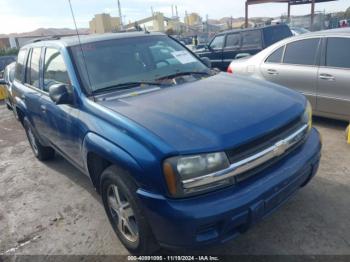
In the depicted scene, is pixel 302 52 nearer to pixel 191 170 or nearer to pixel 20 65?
pixel 191 170

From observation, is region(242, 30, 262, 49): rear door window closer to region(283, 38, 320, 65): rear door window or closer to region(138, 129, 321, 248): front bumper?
region(283, 38, 320, 65): rear door window

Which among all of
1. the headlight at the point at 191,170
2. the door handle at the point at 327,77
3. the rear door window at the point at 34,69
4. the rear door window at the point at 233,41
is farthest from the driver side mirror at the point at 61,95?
the rear door window at the point at 233,41

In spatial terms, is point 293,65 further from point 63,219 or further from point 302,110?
point 63,219

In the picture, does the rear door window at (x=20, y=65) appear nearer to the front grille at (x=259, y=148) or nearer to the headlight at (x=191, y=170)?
the headlight at (x=191, y=170)

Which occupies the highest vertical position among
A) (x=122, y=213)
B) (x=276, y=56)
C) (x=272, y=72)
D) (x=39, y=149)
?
(x=276, y=56)

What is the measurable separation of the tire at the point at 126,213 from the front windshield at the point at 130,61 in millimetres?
922

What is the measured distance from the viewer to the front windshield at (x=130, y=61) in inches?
125

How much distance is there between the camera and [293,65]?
5.42 meters

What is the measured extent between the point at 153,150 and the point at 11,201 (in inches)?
110

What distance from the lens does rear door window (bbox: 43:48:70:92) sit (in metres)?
3.35

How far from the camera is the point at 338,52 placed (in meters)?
4.86

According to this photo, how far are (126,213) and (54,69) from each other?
75.4 inches

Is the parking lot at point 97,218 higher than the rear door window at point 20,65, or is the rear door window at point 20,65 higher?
the rear door window at point 20,65

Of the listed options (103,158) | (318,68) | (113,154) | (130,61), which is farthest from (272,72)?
(113,154)
